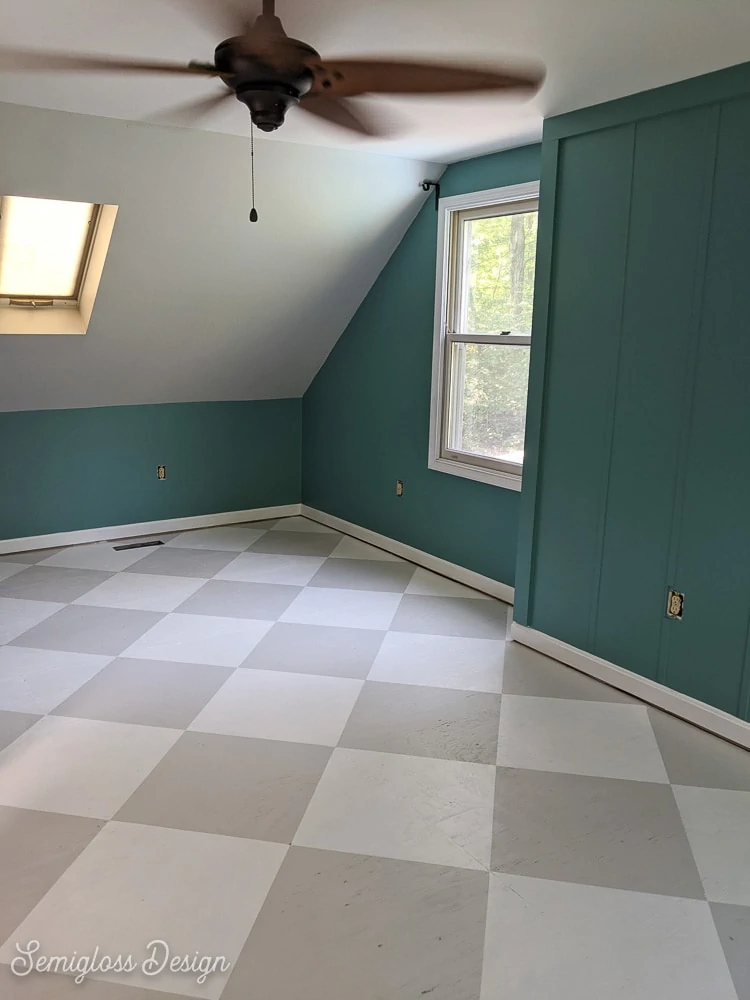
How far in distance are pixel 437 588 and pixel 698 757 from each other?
1.80m

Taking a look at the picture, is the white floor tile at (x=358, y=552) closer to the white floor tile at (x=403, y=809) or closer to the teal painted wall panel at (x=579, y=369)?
the teal painted wall panel at (x=579, y=369)

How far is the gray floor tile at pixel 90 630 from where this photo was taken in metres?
3.39

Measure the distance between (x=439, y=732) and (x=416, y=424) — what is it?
2.15 meters

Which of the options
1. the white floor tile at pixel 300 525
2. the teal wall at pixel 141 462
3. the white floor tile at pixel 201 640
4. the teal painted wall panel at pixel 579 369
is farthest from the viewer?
the white floor tile at pixel 300 525

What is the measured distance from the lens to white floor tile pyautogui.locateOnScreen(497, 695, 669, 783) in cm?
256

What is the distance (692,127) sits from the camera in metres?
2.65

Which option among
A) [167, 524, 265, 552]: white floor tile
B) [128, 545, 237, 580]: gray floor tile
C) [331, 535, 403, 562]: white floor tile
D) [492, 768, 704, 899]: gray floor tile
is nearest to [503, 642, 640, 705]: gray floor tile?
[492, 768, 704, 899]: gray floor tile

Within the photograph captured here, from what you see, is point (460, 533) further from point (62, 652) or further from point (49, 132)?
point (49, 132)

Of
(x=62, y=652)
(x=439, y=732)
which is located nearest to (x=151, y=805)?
(x=439, y=732)

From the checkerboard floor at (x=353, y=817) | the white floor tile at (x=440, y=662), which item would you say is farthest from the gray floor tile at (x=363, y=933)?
the white floor tile at (x=440, y=662)

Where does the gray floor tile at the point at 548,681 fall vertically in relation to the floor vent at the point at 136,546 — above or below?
below

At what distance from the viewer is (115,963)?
1770 mm

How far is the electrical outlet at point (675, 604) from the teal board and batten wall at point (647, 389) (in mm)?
23

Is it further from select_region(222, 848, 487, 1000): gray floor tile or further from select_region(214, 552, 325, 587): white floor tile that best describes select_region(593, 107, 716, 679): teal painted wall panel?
select_region(214, 552, 325, 587): white floor tile
